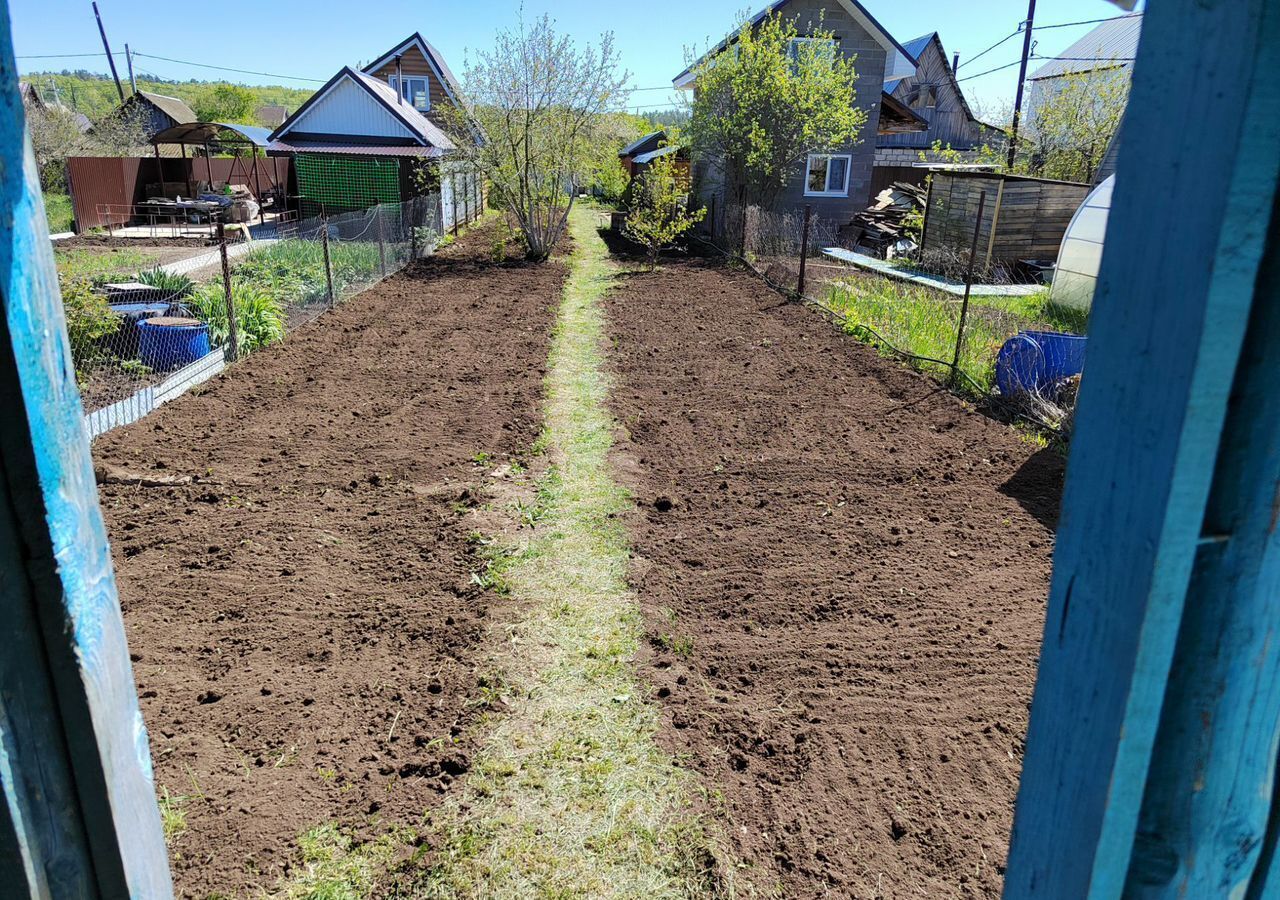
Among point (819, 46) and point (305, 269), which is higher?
point (819, 46)

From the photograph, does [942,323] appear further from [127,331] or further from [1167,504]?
[1167,504]

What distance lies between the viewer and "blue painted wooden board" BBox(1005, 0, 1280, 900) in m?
0.63

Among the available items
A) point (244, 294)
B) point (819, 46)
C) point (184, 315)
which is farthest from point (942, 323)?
point (819, 46)

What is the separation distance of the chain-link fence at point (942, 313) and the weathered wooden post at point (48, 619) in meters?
6.67

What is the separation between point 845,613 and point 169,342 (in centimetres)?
724

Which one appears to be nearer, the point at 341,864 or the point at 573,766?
the point at 341,864

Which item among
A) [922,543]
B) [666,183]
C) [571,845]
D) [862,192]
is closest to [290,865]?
[571,845]

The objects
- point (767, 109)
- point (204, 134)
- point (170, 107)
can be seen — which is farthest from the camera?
point (170, 107)

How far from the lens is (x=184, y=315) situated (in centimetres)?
883

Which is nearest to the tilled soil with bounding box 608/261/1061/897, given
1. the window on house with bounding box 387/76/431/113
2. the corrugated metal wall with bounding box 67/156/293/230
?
the corrugated metal wall with bounding box 67/156/293/230

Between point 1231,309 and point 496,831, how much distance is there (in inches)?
113

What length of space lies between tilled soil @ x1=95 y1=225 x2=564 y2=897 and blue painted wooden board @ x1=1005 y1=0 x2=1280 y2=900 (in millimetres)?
2676

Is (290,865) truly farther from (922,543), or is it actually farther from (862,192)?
(862,192)

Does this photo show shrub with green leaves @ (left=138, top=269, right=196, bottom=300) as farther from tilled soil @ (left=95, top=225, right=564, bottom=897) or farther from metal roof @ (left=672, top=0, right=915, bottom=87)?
metal roof @ (left=672, top=0, right=915, bottom=87)
